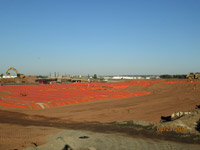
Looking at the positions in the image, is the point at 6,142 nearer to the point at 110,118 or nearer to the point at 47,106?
the point at 110,118

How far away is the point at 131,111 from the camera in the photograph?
773 inches

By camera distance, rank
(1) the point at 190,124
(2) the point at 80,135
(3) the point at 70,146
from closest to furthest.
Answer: (3) the point at 70,146 → (2) the point at 80,135 → (1) the point at 190,124

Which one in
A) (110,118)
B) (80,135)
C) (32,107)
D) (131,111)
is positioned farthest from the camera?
(32,107)

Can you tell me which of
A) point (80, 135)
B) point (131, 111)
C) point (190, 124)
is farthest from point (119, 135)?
point (131, 111)

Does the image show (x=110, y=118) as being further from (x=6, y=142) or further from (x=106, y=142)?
(x=6, y=142)

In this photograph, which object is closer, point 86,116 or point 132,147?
point 132,147

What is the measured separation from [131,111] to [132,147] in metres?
10.6

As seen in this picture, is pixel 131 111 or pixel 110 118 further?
pixel 131 111

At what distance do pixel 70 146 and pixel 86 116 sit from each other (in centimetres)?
889

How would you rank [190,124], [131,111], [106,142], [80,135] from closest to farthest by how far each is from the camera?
[106,142]
[80,135]
[190,124]
[131,111]

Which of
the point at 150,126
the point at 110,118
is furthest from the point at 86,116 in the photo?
the point at 150,126

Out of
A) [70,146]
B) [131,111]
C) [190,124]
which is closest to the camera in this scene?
[70,146]

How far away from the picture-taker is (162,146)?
9.39 m

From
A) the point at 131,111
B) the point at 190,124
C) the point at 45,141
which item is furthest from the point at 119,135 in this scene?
the point at 131,111
